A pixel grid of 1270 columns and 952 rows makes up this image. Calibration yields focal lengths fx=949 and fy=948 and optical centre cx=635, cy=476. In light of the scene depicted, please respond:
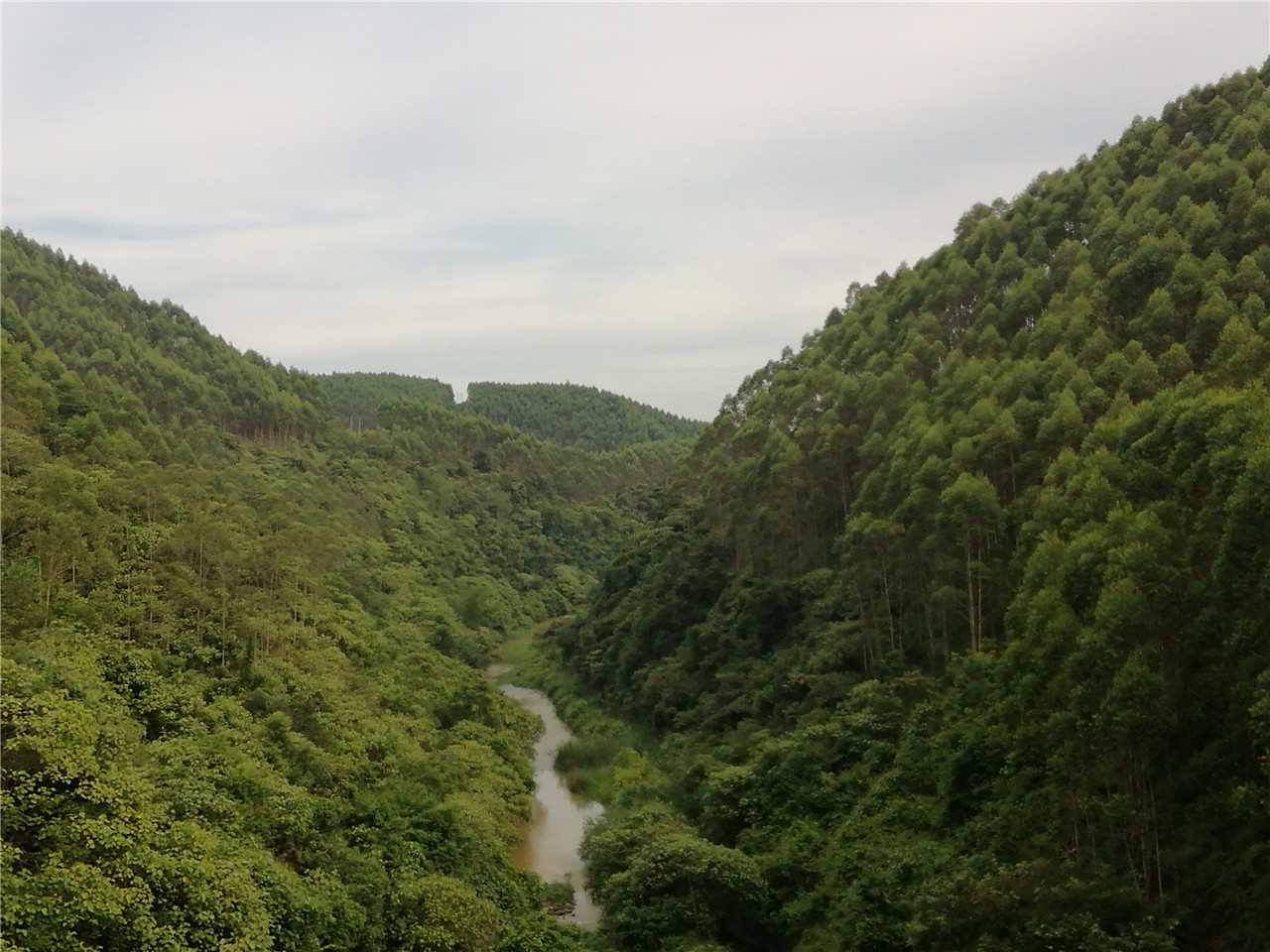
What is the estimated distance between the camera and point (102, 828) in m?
14.2

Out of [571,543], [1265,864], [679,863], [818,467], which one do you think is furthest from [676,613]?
[571,543]

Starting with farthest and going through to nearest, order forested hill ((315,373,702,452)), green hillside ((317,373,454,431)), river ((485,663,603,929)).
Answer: forested hill ((315,373,702,452)) → green hillside ((317,373,454,431)) → river ((485,663,603,929))

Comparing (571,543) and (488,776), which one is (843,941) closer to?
(488,776)

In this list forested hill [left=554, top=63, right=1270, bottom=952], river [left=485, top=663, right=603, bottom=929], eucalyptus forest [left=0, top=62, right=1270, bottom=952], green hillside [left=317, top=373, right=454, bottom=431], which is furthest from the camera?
green hillside [left=317, top=373, right=454, bottom=431]

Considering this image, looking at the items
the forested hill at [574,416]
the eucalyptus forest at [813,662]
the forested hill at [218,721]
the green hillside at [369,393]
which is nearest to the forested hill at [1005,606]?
the eucalyptus forest at [813,662]

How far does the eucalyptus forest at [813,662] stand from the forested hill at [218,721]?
98mm

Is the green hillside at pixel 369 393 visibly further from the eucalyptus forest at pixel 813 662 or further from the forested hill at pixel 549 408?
the eucalyptus forest at pixel 813 662

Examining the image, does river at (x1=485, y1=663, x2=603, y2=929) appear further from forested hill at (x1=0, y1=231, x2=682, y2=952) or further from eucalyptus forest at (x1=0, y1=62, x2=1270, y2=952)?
forested hill at (x1=0, y1=231, x2=682, y2=952)

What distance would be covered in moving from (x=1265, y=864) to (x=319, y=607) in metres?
28.2

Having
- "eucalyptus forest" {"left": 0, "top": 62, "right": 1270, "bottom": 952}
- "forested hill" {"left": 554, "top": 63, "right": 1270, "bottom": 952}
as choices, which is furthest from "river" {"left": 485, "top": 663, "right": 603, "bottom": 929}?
"forested hill" {"left": 554, "top": 63, "right": 1270, "bottom": 952}

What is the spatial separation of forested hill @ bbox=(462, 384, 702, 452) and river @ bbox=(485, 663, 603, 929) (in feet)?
361

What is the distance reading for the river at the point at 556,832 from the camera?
2600 centimetres

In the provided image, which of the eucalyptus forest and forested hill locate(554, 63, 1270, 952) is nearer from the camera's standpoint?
the eucalyptus forest

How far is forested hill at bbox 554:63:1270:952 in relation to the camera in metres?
15.4
